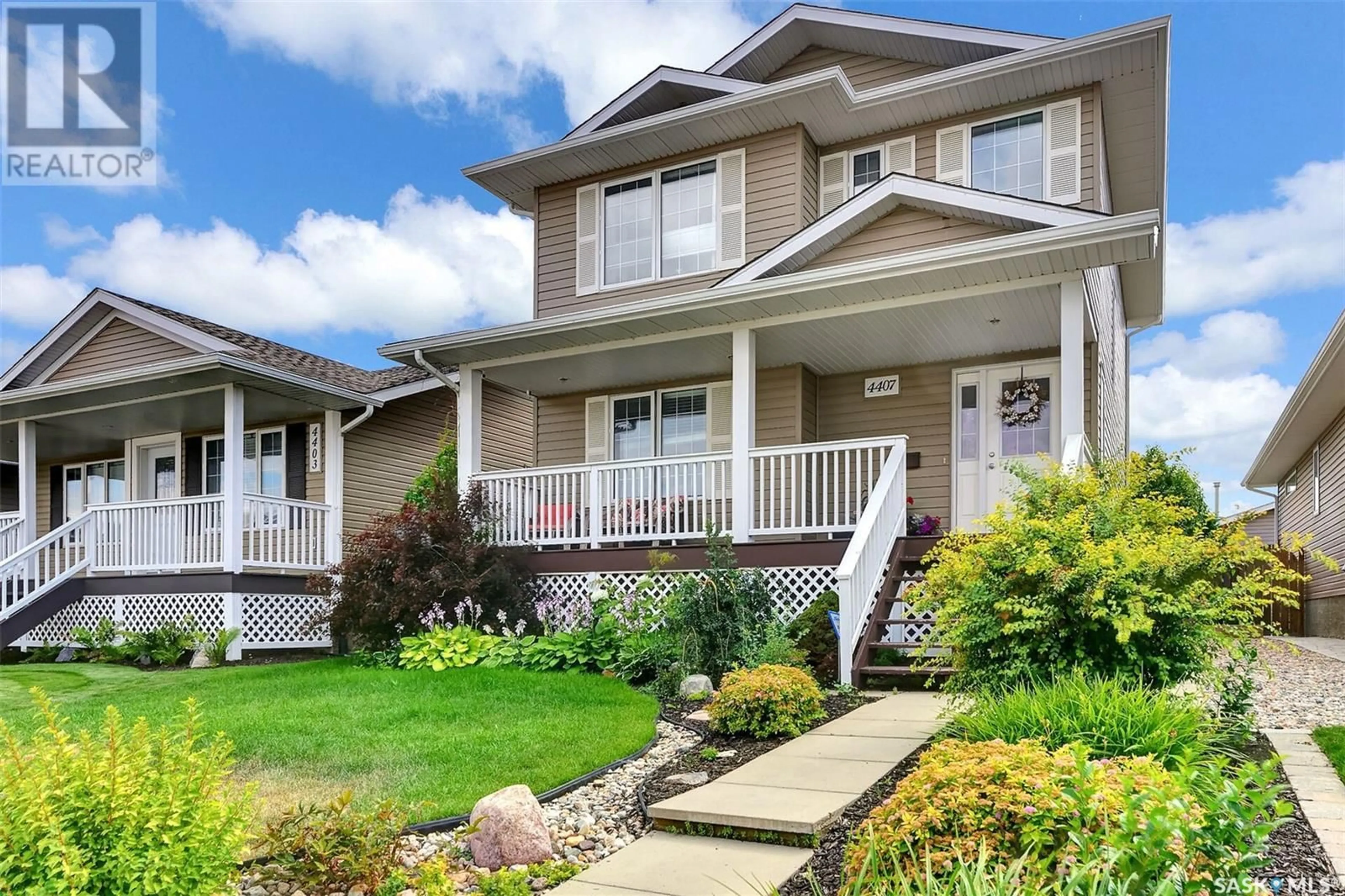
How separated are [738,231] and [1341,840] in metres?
9.93

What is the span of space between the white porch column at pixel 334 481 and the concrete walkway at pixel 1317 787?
39.5 feet

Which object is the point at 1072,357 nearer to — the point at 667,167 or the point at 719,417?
the point at 719,417

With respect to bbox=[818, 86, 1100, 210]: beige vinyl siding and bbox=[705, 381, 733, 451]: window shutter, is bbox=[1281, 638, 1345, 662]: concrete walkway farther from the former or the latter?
bbox=[705, 381, 733, 451]: window shutter

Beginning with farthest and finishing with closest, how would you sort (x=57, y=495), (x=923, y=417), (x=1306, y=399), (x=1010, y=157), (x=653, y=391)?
1. (x=57, y=495)
2. (x=1306, y=399)
3. (x=653, y=391)
4. (x=923, y=417)
5. (x=1010, y=157)

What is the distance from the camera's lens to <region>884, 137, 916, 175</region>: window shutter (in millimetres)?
11844

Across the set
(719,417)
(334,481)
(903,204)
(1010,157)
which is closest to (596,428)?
(719,417)

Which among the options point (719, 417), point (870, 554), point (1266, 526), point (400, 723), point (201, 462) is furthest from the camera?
point (1266, 526)

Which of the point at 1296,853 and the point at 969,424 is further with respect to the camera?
the point at 969,424

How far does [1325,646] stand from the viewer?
12.9 m

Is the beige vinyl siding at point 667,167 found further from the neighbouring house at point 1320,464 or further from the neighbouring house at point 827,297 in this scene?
the neighbouring house at point 1320,464

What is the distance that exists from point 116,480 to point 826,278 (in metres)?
15.1

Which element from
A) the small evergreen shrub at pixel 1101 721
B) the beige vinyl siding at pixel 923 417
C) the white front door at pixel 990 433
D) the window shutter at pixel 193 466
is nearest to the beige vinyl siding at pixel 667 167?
the beige vinyl siding at pixel 923 417

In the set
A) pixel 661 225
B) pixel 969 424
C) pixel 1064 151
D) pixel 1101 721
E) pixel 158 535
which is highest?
pixel 1064 151

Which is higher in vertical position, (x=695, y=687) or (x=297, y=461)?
(x=297, y=461)
